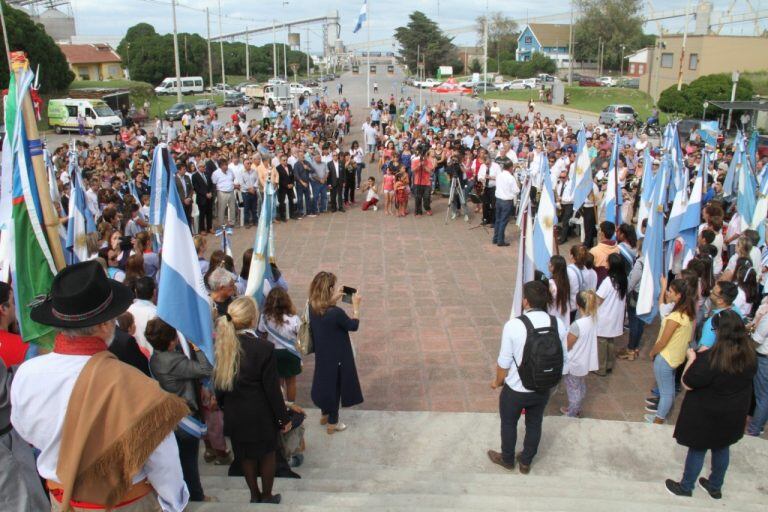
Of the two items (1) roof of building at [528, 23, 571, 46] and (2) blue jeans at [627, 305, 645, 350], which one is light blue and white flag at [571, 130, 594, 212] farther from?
(1) roof of building at [528, 23, 571, 46]

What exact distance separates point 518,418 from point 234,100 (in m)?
48.8

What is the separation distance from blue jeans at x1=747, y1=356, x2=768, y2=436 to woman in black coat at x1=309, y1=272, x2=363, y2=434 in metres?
3.43

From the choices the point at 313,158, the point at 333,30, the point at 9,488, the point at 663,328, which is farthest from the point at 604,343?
the point at 333,30

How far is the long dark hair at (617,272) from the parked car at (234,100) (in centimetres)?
4679

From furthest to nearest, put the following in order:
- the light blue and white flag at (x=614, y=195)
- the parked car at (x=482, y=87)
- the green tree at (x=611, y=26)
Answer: the green tree at (x=611, y=26) < the parked car at (x=482, y=87) < the light blue and white flag at (x=614, y=195)

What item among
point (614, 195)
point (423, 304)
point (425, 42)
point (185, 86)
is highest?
point (425, 42)

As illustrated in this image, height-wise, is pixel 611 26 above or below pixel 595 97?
above

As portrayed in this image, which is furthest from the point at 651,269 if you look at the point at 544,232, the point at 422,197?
the point at 422,197

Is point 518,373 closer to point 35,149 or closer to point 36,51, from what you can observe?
point 35,149

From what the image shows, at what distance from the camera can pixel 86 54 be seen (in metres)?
66.8

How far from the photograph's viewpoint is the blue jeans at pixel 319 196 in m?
14.6

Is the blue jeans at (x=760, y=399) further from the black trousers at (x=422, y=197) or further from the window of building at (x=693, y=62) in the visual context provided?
the window of building at (x=693, y=62)

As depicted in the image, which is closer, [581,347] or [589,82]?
[581,347]

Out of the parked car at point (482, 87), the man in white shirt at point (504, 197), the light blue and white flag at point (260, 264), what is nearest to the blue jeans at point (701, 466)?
the light blue and white flag at point (260, 264)
